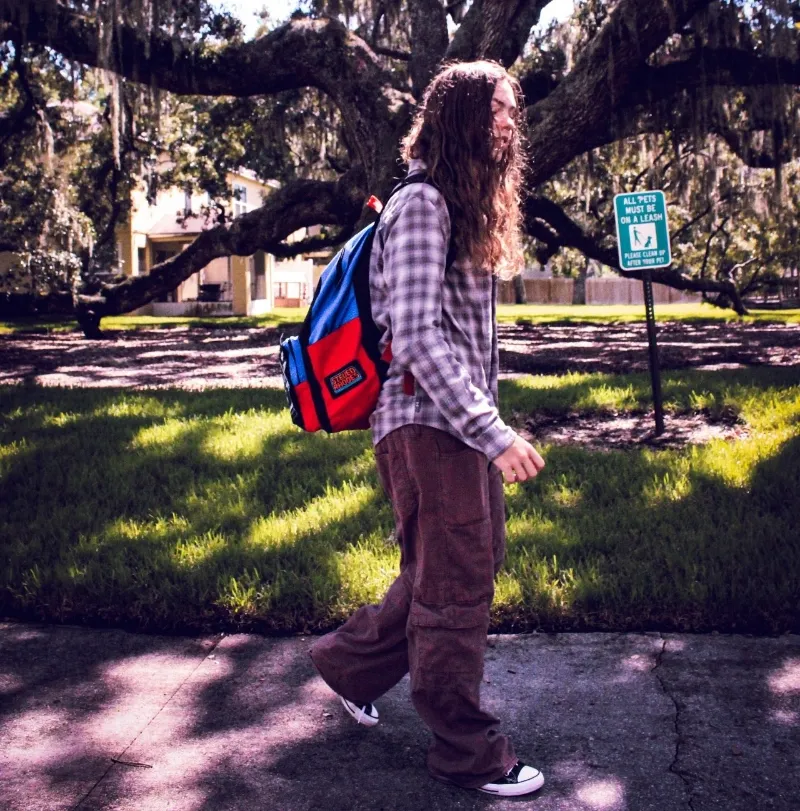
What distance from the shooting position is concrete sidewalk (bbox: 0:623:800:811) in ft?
8.41

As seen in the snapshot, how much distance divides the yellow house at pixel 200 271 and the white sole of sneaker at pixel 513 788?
96.6ft

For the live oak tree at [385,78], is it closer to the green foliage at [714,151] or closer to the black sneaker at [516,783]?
the green foliage at [714,151]

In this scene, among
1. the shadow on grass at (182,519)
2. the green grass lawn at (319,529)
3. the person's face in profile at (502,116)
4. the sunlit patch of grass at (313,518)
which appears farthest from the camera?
the sunlit patch of grass at (313,518)

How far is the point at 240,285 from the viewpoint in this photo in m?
33.3

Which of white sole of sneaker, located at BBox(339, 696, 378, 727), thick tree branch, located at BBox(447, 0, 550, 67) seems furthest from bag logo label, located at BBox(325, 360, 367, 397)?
thick tree branch, located at BBox(447, 0, 550, 67)

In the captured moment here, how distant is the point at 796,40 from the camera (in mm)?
11398

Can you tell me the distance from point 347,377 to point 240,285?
3157 centimetres

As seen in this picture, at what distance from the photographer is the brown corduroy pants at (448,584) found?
247 cm

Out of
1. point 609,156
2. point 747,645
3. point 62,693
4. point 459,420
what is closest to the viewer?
point 459,420

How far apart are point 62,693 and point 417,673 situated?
4.75 ft

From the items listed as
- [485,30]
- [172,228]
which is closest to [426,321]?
[485,30]

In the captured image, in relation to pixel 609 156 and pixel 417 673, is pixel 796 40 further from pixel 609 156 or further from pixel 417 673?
pixel 417 673

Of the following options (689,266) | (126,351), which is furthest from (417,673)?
(689,266)

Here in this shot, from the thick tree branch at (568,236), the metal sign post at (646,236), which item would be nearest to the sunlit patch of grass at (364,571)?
the metal sign post at (646,236)
